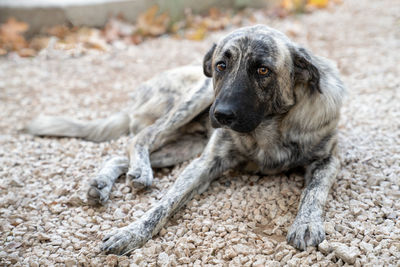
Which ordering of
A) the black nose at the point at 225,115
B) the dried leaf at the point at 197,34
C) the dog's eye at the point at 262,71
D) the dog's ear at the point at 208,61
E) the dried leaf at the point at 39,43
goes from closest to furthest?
1. the black nose at the point at 225,115
2. the dog's eye at the point at 262,71
3. the dog's ear at the point at 208,61
4. the dried leaf at the point at 39,43
5. the dried leaf at the point at 197,34

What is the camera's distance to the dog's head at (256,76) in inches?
98.7

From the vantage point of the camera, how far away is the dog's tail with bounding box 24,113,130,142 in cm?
374

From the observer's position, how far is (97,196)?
2.76 metres

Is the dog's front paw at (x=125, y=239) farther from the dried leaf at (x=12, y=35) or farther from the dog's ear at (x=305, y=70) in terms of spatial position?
the dried leaf at (x=12, y=35)

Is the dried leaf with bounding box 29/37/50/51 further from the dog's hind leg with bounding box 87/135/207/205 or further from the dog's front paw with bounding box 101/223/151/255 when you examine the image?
the dog's front paw with bounding box 101/223/151/255

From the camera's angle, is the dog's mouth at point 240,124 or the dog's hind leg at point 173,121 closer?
the dog's mouth at point 240,124

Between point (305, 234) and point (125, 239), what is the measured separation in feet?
3.45

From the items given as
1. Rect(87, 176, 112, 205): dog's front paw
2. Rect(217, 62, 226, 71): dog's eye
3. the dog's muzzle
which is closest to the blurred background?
Rect(87, 176, 112, 205): dog's front paw

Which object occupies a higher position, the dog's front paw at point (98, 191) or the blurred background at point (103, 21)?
the blurred background at point (103, 21)

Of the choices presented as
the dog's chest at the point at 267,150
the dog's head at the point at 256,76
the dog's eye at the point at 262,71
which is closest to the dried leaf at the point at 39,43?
the dog's head at the point at 256,76

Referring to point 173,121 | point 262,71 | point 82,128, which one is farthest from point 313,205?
point 82,128

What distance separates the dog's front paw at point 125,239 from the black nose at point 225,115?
830mm

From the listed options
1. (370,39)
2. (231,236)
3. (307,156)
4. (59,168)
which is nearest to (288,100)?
(307,156)

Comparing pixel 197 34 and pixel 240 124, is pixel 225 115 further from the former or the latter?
A: pixel 197 34
